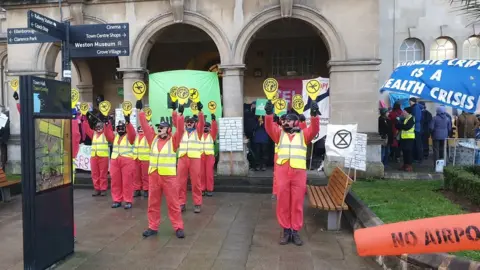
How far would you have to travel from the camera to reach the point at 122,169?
8.17 m

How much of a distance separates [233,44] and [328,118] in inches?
131

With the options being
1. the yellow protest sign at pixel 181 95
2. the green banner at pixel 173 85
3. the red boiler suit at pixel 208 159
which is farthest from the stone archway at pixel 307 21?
the yellow protest sign at pixel 181 95

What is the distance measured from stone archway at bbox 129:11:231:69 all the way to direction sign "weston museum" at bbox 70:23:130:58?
568cm

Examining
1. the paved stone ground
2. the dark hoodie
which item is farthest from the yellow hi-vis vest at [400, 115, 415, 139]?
the paved stone ground

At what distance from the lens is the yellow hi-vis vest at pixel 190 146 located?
7809 millimetres

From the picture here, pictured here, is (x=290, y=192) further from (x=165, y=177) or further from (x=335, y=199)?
(x=165, y=177)

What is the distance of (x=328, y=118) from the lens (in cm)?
1116

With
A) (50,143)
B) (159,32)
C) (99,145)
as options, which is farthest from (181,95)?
(159,32)

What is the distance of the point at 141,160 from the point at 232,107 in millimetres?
3322

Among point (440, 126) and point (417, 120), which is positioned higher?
point (417, 120)

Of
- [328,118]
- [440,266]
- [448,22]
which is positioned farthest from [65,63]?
[448,22]

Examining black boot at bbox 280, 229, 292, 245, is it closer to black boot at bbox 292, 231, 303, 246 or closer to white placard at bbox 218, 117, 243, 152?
black boot at bbox 292, 231, 303, 246

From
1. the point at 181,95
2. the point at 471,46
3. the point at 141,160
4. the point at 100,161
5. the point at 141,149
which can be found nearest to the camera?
the point at 181,95

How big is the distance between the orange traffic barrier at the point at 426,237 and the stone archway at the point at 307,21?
8.96m
